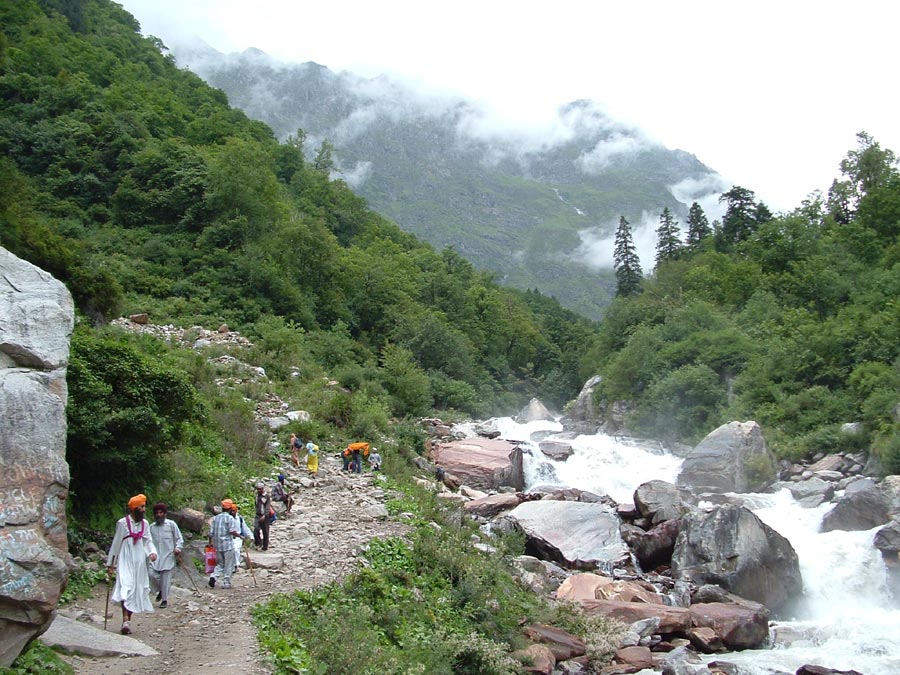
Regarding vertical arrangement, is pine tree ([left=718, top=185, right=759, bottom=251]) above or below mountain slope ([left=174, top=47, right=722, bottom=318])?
below

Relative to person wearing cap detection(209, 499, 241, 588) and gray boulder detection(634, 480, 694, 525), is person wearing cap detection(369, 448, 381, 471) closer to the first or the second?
gray boulder detection(634, 480, 694, 525)

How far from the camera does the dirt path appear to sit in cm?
755

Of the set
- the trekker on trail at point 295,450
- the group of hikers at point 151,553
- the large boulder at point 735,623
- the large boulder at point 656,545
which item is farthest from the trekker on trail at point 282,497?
the large boulder at point 656,545

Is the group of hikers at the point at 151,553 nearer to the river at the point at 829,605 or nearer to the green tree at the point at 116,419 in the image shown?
the green tree at the point at 116,419

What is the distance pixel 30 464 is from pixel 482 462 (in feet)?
67.5

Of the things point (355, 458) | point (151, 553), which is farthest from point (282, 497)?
point (151, 553)

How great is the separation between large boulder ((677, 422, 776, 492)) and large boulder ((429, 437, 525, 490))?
6.50 m

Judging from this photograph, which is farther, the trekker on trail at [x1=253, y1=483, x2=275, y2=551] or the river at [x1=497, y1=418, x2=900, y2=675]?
the river at [x1=497, y1=418, x2=900, y2=675]

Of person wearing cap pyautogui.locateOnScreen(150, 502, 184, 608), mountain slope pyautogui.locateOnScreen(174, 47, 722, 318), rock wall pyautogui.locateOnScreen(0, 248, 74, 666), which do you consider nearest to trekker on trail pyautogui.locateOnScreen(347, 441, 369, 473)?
person wearing cap pyautogui.locateOnScreen(150, 502, 184, 608)

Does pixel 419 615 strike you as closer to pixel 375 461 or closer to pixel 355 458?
pixel 355 458

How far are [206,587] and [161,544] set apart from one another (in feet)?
5.13

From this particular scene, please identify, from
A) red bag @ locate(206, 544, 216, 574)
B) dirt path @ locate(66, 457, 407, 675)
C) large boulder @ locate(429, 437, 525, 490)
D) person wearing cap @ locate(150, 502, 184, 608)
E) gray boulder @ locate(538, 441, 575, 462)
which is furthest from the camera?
gray boulder @ locate(538, 441, 575, 462)

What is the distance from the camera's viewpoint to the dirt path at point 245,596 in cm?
755

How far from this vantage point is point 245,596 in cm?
1007
